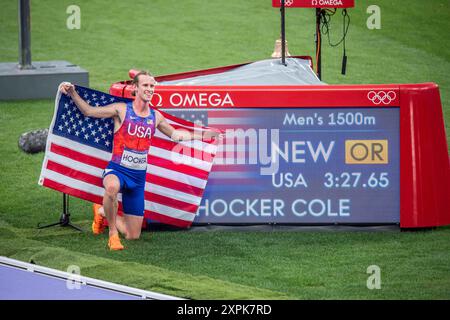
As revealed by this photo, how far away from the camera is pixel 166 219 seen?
11.8 meters

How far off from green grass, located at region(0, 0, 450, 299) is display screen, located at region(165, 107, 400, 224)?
269 mm

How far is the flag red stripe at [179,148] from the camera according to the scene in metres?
11.6

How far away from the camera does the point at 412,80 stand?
19609 mm

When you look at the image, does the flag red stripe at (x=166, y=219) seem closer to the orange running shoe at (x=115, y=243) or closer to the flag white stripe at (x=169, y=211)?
the flag white stripe at (x=169, y=211)

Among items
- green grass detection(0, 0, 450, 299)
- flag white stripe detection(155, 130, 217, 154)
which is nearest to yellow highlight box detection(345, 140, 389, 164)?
green grass detection(0, 0, 450, 299)

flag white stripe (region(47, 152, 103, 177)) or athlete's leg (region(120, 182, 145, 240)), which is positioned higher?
flag white stripe (region(47, 152, 103, 177))

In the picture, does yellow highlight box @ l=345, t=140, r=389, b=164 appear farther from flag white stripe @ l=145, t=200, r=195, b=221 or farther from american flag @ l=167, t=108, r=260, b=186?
flag white stripe @ l=145, t=200, r=195, b=221

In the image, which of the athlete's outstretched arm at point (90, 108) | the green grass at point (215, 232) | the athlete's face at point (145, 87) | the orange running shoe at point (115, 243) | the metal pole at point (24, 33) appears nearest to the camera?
the green grass at point (215, 232)

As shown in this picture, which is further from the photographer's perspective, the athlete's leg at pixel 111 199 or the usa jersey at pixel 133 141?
the usa jersey at pixel 133 141

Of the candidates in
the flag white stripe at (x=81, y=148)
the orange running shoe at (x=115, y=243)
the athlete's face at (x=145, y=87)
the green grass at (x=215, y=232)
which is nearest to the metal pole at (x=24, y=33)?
the green grass at (x=215, y=232)

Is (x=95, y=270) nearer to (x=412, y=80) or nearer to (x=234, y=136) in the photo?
(x=234, y=136)

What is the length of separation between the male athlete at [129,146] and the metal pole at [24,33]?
22.0 ft

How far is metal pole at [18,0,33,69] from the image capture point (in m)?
17.7
